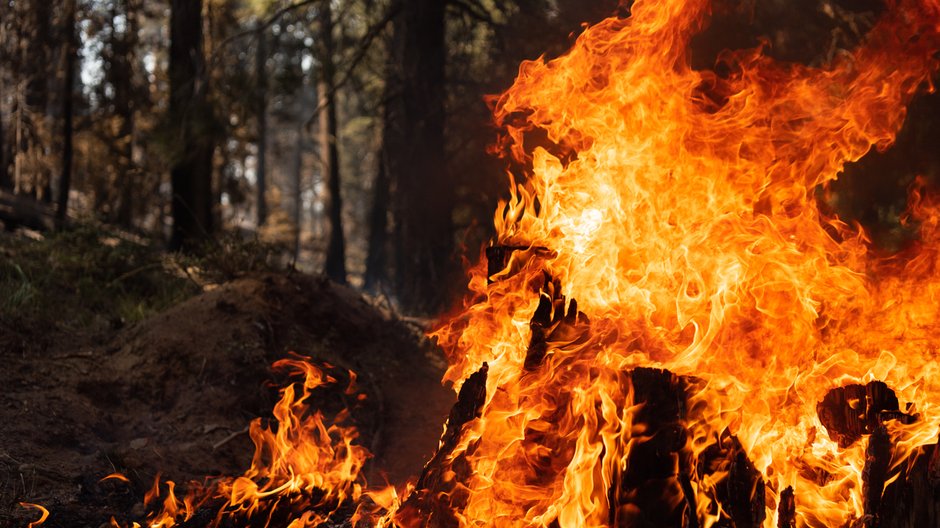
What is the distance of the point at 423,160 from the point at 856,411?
851 centimetres

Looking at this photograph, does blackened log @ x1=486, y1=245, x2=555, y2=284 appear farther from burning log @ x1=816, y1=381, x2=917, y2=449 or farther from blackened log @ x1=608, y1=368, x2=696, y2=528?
burning log @ x1=816, y1=381, x2=917, y2=449

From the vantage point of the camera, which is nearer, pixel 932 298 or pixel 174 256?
pixel 932 298

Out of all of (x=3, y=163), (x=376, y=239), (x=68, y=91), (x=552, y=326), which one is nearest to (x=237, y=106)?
(x=68, y=91)

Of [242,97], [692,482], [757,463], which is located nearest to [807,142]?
[757,463]

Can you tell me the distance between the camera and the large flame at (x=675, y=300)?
4.35 m

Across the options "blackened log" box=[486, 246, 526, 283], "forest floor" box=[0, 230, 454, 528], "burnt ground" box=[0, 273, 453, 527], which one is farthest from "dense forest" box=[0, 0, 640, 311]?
"blackened log" box=[486, 246, 526, 283]

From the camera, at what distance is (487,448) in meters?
4.60

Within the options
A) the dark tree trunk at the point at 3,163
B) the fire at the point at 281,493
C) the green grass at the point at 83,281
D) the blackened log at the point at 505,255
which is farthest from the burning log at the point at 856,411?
the dark tree trunk at the point at 3,163

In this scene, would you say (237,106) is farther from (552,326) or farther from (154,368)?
(552,326)

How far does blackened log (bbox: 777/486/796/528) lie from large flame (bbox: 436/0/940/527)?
146mm

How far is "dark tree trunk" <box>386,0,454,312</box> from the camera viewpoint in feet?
38.9

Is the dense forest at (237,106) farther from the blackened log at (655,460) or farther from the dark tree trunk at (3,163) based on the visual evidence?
the blackened log at (655,460)

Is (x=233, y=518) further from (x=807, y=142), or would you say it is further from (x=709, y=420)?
(x=807, y=142)

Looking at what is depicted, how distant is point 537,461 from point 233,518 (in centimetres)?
201
